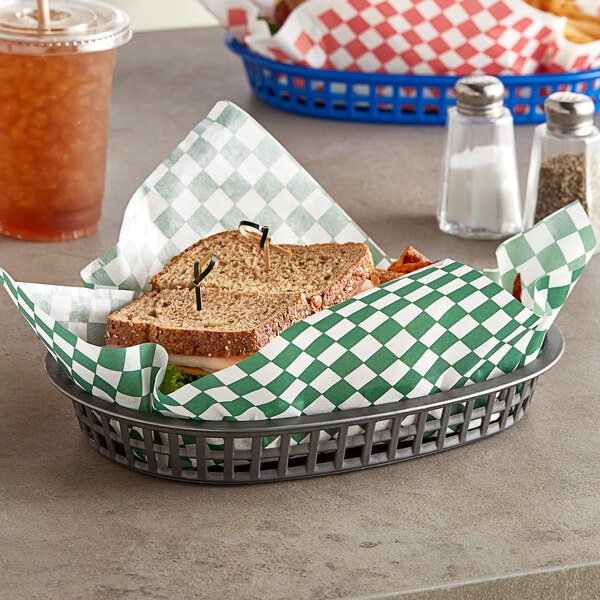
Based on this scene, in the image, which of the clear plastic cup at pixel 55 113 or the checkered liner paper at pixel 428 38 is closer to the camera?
the clear plastic cup at pixel 55 113

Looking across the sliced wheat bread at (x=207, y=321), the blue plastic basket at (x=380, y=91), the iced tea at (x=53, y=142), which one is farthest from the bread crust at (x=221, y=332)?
the blue plastic basket at (x=380, y=91)

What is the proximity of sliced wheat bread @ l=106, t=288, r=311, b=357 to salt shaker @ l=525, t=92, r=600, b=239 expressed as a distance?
52 centimetres

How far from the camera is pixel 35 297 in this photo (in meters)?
0.84

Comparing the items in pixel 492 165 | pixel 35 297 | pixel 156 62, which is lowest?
pixel 156 62

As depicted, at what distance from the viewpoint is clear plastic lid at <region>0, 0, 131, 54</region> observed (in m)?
1.17

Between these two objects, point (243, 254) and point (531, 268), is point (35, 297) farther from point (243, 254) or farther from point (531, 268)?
point (531, 268)

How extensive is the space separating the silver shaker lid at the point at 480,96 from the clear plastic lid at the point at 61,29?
1.46 feet

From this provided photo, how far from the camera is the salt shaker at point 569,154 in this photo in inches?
49.1

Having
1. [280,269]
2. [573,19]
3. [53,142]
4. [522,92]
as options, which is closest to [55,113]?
[53,142]

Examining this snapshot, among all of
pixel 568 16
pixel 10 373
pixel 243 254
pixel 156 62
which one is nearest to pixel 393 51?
pixel 568 16

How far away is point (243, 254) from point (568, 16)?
1.03 metres

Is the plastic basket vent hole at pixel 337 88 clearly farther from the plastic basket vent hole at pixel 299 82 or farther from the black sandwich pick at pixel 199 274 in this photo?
the black sandwich pick at pixel 199 274

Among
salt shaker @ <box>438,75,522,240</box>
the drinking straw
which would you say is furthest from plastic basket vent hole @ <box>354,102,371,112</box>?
the drinking straw

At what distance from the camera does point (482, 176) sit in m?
1.33
